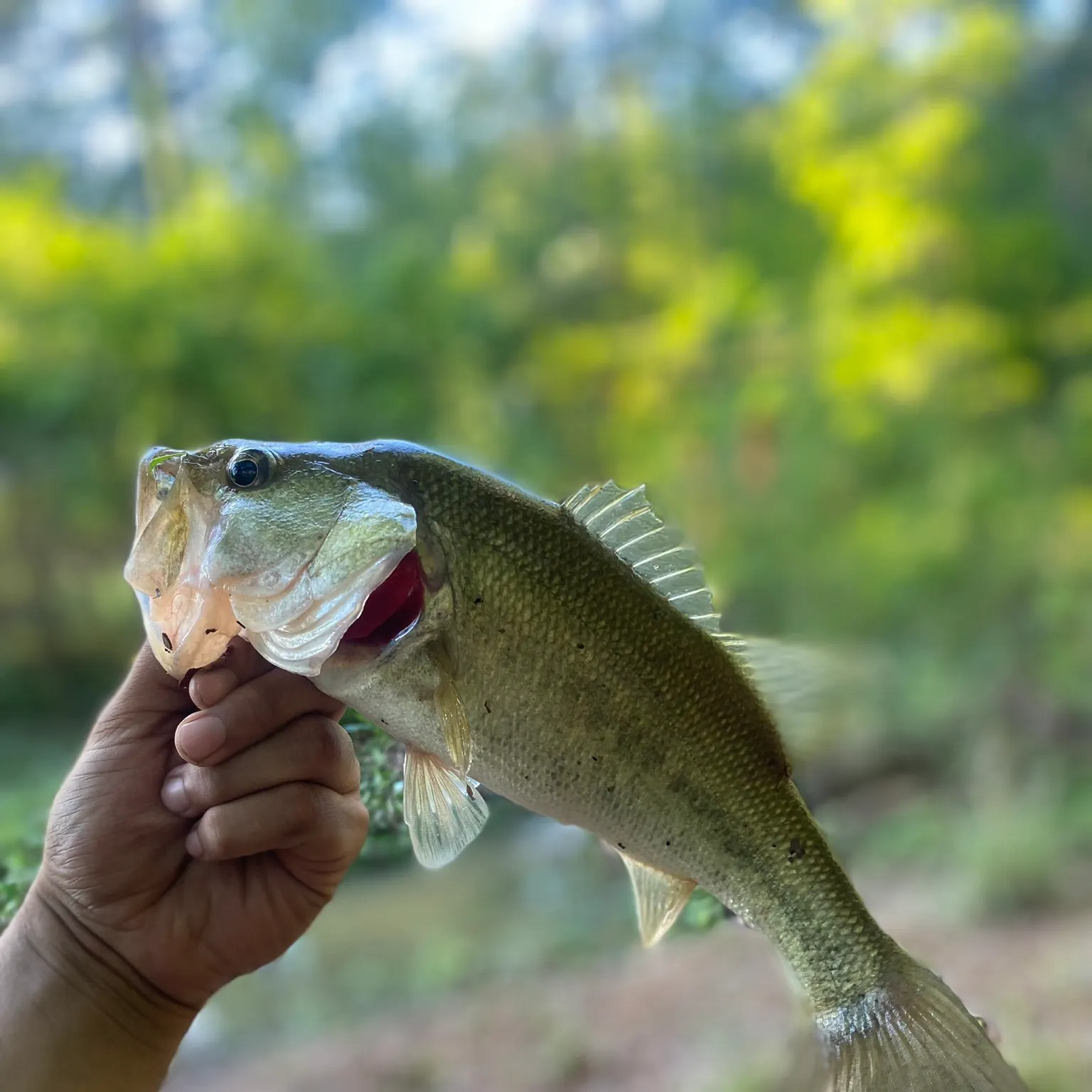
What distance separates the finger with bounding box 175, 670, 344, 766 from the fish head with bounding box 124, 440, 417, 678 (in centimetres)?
6

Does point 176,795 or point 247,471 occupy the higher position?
point 247,471

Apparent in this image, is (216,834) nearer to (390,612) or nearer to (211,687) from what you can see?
(211,687)

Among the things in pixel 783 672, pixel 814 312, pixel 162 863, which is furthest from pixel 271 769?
pixel 814 312

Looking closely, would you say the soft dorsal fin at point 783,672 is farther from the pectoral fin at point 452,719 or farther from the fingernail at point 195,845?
the fingernail at point 195,845

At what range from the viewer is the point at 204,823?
29.3 inches

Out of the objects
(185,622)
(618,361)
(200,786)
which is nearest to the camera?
(185,622)

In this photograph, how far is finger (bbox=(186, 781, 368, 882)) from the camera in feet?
2.42

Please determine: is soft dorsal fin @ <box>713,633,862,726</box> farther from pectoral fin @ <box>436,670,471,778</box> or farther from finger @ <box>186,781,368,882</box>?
finger @ <box>186,781,368,882</box>

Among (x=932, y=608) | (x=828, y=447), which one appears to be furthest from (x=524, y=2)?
(x=932, y=608)

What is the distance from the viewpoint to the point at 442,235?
10.4 ft

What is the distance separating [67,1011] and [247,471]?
Result: 495mm

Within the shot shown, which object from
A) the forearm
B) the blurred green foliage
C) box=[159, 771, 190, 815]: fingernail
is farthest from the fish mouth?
the blurred green foliage

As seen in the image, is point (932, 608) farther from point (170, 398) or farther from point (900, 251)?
point (170, 398)

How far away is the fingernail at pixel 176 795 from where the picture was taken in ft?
2.49
